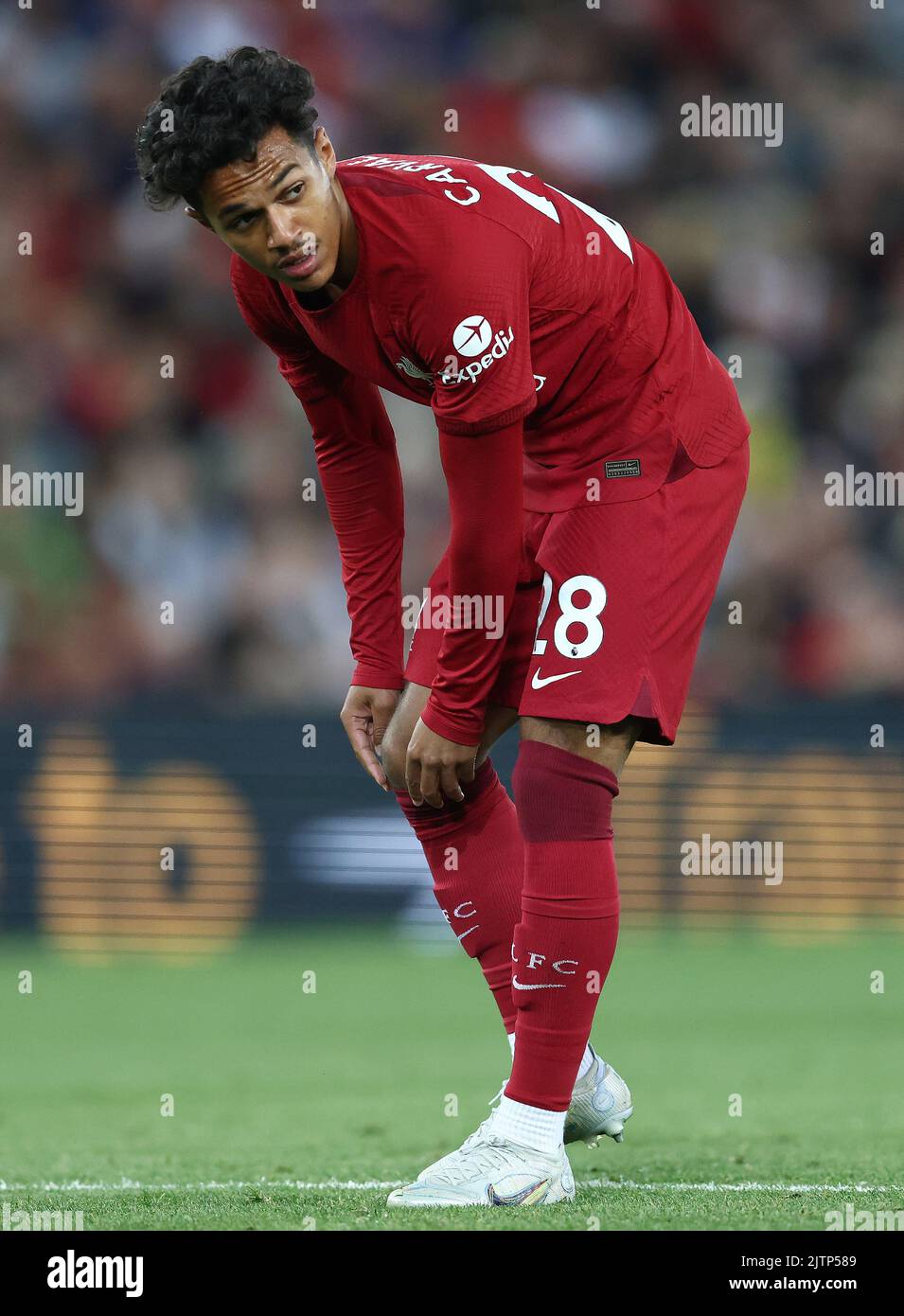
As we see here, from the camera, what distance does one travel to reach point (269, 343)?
345 cm

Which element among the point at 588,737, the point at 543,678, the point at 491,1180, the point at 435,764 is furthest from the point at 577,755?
the point at 491,1180

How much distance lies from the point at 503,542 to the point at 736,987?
13.3ft

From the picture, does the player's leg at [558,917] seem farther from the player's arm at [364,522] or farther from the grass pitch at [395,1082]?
the player's arm at [364,522]

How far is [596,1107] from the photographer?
3309 millimetres

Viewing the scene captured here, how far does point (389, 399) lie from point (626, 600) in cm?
656

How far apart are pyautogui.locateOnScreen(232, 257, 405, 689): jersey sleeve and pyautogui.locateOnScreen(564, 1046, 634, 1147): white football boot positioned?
0.82 meters

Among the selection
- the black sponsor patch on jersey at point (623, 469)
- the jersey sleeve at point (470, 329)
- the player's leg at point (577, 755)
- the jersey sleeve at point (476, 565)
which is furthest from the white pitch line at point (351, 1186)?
the jersey sleeve at point (470, 329)

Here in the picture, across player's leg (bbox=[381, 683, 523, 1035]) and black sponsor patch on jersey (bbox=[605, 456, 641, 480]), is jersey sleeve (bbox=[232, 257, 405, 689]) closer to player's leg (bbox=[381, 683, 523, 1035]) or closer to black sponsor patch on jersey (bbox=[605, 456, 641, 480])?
player's leg (bbox=[381, 683, 523, 1035])

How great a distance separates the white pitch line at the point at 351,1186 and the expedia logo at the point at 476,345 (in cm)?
142

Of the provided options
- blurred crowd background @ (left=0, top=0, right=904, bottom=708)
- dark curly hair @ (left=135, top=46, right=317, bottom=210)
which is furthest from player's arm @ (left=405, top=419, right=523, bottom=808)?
blurred crowd background @ (left=0, top=0, right=904, bottom=708)

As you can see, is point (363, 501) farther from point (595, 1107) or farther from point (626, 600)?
point (595, 1107)

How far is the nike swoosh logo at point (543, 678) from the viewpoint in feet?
9.93
